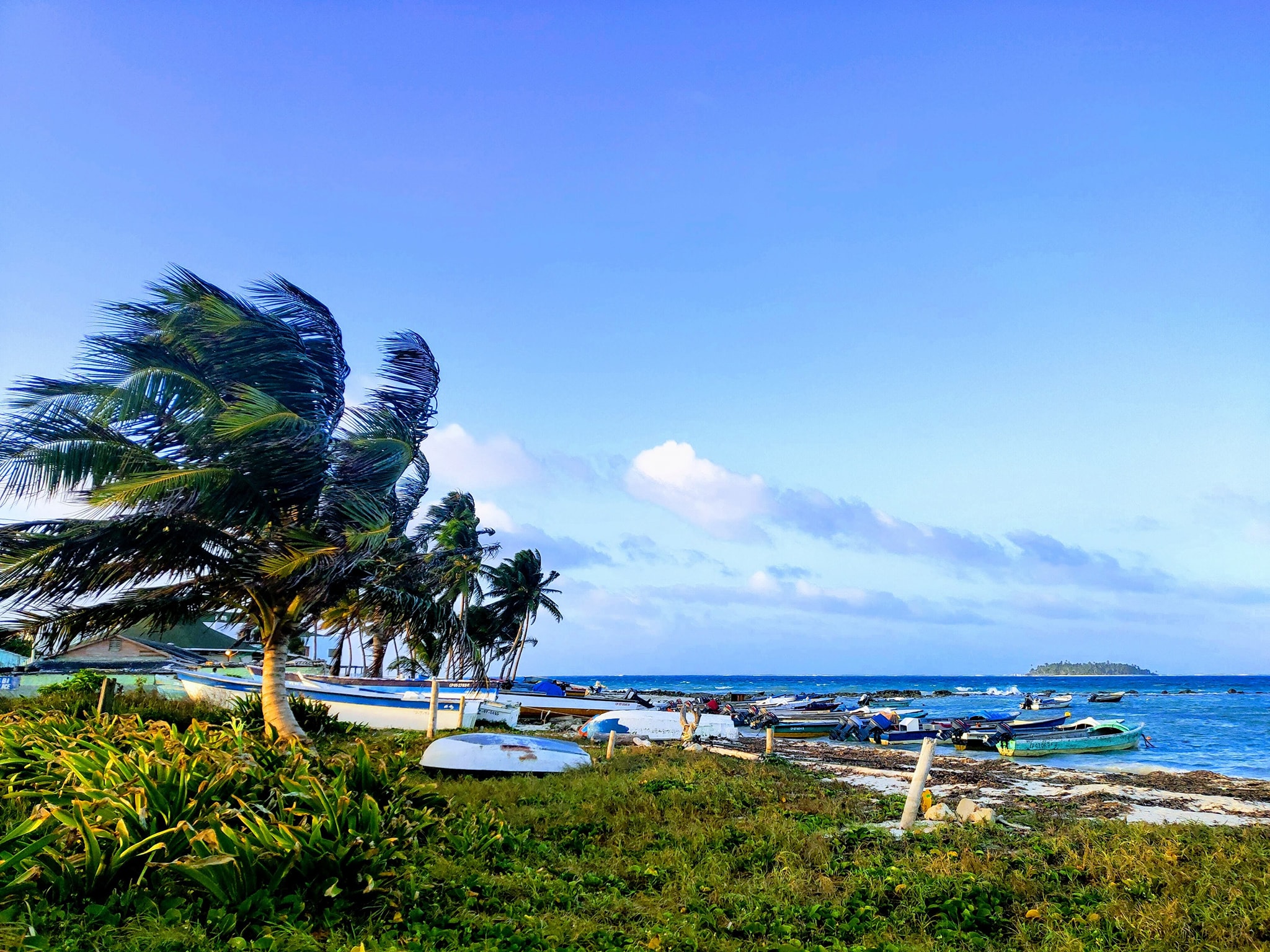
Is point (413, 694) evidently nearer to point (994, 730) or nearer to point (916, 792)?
point (916, 792)

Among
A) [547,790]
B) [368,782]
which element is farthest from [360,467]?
[368,782]

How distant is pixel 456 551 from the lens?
38219 mm

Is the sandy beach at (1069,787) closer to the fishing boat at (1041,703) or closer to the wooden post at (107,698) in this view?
the wooden post at (107,698)

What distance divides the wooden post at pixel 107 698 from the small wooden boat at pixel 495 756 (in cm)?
537

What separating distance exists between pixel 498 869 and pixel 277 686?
882 centimetres

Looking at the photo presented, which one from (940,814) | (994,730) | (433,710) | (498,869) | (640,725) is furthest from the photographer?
(994,730)

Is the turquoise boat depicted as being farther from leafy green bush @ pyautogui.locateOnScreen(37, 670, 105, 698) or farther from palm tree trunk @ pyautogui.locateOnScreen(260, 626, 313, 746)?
leafy green bush @ pyautogui.locateOnScreen(37, 670, 105, 698)

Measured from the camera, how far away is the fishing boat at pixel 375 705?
74.8ft

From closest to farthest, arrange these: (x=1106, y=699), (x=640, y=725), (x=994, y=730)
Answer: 1. (x=640, y=725)
2. (x=994, y=730)
3. (x=1106, y=699)

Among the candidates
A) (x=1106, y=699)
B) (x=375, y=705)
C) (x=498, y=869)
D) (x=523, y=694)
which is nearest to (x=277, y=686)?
(x=375, y=705)

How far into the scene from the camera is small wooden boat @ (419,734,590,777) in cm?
1375

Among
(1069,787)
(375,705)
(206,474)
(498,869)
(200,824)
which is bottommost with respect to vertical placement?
(1069,787)

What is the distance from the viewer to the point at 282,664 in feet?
49.5

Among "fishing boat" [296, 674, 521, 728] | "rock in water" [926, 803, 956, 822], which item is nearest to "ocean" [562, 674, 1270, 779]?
"rock in water" [926, 803, 956, 822]
